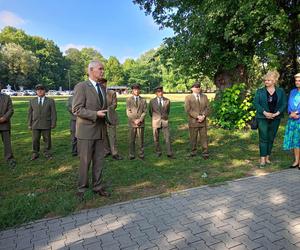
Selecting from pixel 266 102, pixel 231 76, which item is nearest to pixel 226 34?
pixel 231 76

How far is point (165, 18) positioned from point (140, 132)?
8727 millimetres

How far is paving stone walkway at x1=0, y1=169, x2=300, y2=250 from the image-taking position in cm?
368

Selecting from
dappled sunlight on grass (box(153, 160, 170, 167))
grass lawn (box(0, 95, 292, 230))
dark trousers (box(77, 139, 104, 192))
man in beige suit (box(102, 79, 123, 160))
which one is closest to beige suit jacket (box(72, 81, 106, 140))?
dark trousers (box(77, 139, 104, 192))

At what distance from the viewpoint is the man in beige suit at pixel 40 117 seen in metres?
8.32

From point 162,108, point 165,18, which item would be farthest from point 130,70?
point 162,108

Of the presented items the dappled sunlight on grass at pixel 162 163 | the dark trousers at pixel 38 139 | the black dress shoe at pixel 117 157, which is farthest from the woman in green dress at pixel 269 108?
the dark trousers at pixel 38 139

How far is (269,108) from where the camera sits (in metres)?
6.98

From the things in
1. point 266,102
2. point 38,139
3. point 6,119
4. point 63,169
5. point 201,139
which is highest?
point 266,102

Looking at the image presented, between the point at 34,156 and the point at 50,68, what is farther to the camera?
the point at 50,68

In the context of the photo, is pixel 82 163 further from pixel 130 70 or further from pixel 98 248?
pixel 130 70

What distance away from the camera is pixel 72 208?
4.85 m

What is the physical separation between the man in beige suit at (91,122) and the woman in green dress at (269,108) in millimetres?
3674

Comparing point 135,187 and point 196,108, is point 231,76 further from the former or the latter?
point 135,187

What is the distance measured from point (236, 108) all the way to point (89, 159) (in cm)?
830
